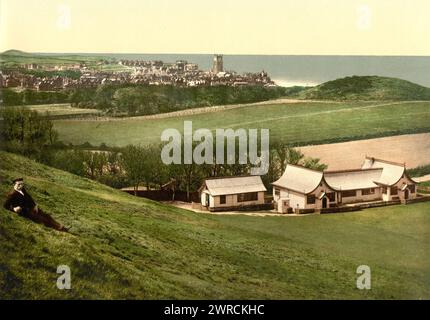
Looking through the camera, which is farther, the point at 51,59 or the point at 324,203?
the point at 324,203

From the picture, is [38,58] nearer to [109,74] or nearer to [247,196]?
[109,74]

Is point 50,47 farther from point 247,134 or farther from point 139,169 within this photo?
point 247,134

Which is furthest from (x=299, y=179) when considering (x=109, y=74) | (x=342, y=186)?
(x=109, y=74)

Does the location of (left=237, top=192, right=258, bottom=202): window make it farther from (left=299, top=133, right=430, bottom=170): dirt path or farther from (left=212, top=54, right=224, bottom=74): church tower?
(left=212, top=54, right=224, bottom=74): church tower

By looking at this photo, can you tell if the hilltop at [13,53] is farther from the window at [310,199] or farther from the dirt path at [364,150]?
the window at [310,199]

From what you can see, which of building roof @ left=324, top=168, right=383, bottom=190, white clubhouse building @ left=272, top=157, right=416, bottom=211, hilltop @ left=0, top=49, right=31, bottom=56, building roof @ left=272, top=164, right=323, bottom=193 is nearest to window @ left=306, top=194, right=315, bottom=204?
white clubhouse building @ left=272, top=157, right=416, bottom=211

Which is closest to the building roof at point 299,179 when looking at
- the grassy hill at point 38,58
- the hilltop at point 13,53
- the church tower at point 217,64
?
the church tower at point 217,64
